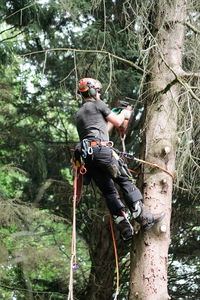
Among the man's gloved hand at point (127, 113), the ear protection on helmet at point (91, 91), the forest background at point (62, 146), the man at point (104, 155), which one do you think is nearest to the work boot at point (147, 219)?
the man at point (104, 155)

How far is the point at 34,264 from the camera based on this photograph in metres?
6.00

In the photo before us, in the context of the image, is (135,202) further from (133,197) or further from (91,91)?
(91,91)

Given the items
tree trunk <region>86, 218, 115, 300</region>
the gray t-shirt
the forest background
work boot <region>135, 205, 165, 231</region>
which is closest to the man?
the gray t-shirt

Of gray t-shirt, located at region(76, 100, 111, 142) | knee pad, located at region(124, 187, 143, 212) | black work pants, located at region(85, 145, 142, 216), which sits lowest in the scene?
knee pad, located at region(124, 187, 143, 212)

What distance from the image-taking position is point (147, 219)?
349cm

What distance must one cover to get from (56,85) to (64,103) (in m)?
0.40

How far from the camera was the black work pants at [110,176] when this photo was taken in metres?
3.75

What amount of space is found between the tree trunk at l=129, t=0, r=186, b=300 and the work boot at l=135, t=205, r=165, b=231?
0.06 m

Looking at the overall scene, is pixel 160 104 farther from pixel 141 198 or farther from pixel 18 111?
pixel 18 111

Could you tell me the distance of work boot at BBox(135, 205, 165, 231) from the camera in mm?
3500

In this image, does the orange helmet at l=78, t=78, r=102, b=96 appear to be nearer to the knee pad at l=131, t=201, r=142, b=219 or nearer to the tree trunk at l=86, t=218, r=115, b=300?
the knee pad at l=131, t=201, r=142, b=219

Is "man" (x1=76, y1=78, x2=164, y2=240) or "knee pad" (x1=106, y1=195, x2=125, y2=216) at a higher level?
"man" (x1=76, y1=78, x2=164, y2=240)

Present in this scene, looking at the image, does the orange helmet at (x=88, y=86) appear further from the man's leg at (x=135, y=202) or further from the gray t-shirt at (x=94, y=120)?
the man's leg at (x=135, y=202)

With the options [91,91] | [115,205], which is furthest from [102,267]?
[91,91]
